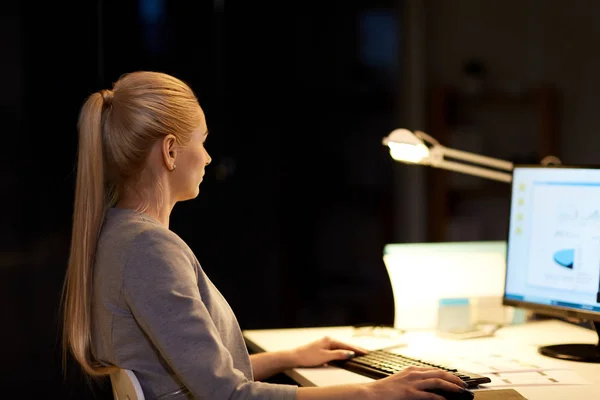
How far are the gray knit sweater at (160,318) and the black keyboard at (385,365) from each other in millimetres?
343

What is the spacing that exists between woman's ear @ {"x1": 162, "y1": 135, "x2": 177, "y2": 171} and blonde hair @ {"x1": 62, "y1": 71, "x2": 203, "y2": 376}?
0.01 meters

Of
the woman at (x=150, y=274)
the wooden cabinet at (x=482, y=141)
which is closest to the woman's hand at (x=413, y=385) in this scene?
the woman at (x=150, y=274)

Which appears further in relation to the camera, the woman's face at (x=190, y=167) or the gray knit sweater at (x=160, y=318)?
the woman's face at (x=190, y=167)

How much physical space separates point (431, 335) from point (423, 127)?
1.62 metres

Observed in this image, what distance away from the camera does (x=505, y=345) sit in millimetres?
2111

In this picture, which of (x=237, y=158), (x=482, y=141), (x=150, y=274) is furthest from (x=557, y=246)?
(x=482, y=141)

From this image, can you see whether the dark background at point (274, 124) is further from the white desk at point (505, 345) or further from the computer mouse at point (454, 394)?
the computer mouse at point (454, 394)

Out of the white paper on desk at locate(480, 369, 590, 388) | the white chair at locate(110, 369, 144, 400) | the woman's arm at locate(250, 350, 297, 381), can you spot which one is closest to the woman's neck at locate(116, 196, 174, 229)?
the white chair at locate(110, 369, 144, 400)

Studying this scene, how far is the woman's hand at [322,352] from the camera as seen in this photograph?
1897mm

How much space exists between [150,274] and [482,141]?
8.60 feet

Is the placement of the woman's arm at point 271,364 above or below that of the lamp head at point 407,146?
below

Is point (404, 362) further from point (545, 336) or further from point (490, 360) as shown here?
point (545, 336)

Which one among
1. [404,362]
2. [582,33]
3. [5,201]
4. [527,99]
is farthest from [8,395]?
[582,33]

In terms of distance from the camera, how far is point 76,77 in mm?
3154
